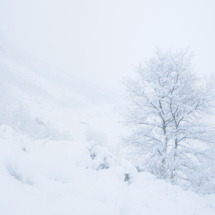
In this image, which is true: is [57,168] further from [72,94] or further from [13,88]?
[72,94]

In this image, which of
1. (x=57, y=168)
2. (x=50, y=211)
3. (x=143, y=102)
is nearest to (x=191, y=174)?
(x=143, y=102)

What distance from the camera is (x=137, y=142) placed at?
6.77m

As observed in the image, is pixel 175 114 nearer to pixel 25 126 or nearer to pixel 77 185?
pixel 77 185

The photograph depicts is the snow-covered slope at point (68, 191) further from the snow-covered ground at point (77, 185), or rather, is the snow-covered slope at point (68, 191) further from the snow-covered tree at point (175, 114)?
the snow-covered tree at point (175, 114)

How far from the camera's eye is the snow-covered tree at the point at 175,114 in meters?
5.80

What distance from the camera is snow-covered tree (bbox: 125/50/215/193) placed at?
19.0 feet

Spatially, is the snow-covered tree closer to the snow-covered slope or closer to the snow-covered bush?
the snow-covered slope

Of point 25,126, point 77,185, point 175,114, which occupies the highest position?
point 175,114

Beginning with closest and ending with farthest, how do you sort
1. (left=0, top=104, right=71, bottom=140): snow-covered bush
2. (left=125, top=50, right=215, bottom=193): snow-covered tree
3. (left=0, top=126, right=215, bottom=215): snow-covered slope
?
(left=0, top=126, right=215, bottom=215): snow-covered slope < (left=125, top=50, right=215, bottom=193): snow-covered tree < (left=0, top=104, right=71, bottom=140): snow-covered bush

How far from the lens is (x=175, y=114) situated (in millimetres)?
6398

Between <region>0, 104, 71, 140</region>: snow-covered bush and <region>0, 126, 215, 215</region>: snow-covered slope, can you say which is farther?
<region>0, 104, 71, 140</region>: snow-covered bush

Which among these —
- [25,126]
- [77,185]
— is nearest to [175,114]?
[77,185]

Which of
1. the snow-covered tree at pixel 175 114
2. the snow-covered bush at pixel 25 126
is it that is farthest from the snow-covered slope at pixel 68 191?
the snow-covered bush at pixel 25 126

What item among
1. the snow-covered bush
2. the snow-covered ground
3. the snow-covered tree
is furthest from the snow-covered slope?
the snow-covered bush
